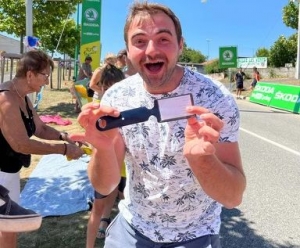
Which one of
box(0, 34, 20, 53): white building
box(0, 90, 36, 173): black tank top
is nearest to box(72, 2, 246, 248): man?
box(0, 90, 36, 173): black tank top

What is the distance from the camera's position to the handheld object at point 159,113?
1450 millimetres

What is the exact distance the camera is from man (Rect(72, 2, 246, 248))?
1651 millimetres

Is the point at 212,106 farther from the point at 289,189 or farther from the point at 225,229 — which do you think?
the point at 289,189

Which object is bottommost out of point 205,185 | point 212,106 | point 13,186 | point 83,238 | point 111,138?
point 83,238

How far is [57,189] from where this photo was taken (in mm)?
5312

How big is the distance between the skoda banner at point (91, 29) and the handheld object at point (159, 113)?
12.5 metres

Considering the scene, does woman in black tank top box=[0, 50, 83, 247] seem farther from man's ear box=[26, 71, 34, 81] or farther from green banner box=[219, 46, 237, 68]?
green banner box=[219, 46, 237, 68]

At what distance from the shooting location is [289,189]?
5.34 meters

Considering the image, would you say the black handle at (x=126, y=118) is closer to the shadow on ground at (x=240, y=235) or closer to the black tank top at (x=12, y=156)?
the black tank top at (x=12, y=156)

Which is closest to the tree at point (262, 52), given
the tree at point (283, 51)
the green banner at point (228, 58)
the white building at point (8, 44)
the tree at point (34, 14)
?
the tree at point (283, 51)

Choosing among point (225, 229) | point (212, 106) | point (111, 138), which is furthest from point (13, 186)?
point (225, 229)

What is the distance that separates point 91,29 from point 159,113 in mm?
13121

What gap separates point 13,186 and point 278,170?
15.5ft

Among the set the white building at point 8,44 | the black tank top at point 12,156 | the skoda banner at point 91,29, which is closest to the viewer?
the black tank top at point 12,156
